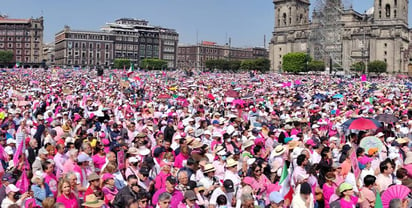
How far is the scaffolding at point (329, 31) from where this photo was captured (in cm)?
10469

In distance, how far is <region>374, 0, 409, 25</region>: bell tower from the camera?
110m

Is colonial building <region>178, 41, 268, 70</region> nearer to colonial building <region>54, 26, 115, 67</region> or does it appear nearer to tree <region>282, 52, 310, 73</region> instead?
colonial building <region>54, 26, 115, 67</region>

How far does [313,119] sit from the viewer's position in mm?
17938

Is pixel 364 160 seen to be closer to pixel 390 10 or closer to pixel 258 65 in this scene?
pixel 390 10

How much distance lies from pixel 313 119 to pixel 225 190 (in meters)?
11.1

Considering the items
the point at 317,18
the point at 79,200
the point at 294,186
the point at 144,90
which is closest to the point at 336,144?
the point at 294,186

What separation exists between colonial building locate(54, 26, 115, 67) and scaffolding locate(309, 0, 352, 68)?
6812cm

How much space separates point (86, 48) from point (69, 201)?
150020 millimetres

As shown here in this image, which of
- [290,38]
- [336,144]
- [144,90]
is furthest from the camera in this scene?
[290,38]

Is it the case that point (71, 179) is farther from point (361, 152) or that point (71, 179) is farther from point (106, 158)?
point (361, 152)

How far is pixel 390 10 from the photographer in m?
111

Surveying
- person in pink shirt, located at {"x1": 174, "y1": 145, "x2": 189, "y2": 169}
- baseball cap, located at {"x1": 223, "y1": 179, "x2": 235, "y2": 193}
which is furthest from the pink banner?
baseball cap, located at {"x1": 223, "y1": 179, "x2": 235, "y2": 193}

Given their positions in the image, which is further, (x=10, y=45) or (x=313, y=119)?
(x=10, y=45)

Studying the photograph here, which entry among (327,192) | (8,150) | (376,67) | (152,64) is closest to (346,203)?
(327,192)
